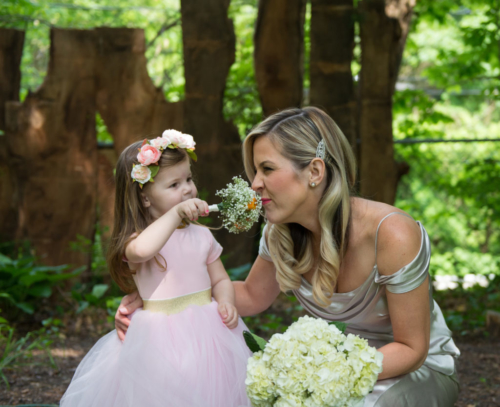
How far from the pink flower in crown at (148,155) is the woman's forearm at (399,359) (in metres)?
1.21

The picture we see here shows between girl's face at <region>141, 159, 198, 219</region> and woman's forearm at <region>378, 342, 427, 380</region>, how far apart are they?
1064mm

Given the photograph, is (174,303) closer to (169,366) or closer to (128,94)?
(169,366)

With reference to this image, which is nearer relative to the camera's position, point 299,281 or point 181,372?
point 181,372

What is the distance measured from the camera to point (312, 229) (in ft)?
7.95

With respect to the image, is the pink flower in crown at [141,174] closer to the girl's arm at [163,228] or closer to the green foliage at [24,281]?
the girl's arm at [163,228]

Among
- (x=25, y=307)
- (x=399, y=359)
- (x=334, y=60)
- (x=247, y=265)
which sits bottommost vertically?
(x=25, y=307)

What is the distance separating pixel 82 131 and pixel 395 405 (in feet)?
13.2

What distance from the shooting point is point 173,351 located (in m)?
2.32

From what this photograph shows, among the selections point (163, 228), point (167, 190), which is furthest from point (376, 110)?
point (163, 228)

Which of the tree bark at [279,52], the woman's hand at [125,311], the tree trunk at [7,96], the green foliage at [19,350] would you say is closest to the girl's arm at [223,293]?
the woman's hand at [125,311]

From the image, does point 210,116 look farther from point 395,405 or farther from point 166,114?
point 395,405

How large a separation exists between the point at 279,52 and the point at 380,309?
3.16 meters

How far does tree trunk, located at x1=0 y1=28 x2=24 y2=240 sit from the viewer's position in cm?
524

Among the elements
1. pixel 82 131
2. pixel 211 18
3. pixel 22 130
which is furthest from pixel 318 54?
pixel 22 130
